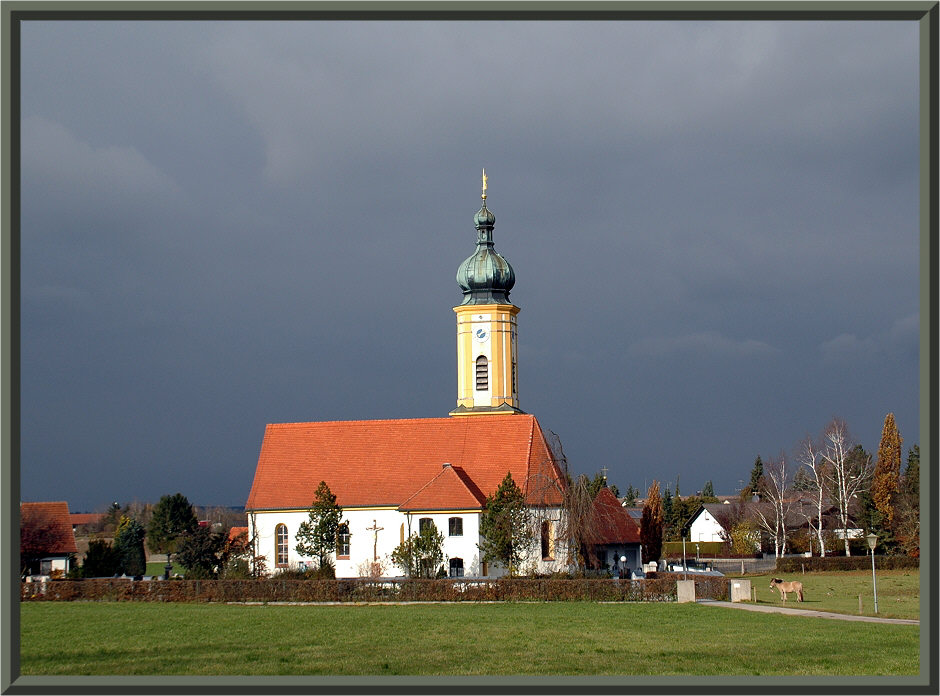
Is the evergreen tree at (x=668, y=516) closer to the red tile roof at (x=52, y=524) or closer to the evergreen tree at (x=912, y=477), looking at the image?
the evergreen tree at (x=912, y=477)

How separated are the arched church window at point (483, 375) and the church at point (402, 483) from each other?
1.60 metres

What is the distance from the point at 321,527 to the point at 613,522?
13.2 metres

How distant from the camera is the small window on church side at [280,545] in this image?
48.6 meters

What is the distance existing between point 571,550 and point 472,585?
728 centimetres

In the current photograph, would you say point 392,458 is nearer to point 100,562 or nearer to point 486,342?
point 486,342

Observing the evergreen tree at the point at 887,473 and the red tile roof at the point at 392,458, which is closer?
the red tile roof at the point at 392,458

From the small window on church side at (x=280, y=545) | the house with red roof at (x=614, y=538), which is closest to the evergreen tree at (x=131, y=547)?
the small window on church side at (x=280, y=545)

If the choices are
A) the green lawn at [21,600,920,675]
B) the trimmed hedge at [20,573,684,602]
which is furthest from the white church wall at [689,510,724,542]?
the green lawn at [21,600,920,675]

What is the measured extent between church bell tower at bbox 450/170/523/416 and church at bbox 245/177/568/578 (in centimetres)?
119

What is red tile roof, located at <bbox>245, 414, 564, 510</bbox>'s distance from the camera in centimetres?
4731

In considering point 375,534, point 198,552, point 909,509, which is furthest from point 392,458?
point 909,509

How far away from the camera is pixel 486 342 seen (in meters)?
56.9

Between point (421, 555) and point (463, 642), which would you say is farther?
point (421, 555)

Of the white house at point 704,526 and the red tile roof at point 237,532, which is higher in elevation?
the red tile roof at point 237,532
